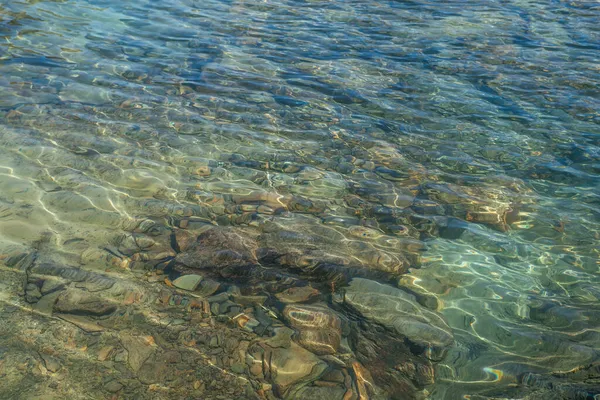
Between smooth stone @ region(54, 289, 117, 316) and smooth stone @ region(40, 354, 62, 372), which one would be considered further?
smooth stone @ region(54, 289, 117, 316)

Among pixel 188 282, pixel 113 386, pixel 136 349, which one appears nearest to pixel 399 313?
pixel 188 282

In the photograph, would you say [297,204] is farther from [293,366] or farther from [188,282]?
[293,366]

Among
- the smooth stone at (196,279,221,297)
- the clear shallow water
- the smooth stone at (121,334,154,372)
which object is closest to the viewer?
the smooth stone at (121,334,154,372)

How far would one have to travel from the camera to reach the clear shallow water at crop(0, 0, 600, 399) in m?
3.14

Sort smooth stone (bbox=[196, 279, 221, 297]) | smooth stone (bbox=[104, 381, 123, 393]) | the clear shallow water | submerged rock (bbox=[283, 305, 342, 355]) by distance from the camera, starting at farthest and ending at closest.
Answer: smooth stone (bbox=[196, 279, 221, 297]) < submerged rock (bbox=[283, 305, 342, 355]) < the clear shallow water < smooth stone (bbox=[104, 381, 123, 393])

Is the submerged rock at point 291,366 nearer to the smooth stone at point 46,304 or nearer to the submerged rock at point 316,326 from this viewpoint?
the submerged rock at point 316,326

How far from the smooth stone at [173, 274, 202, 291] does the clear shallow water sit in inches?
3.9

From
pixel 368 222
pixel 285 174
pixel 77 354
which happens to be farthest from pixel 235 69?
pixel 77 354

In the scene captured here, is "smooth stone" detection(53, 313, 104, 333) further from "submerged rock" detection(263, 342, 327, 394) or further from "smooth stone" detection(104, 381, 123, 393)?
"submerged rock" detection(263, 342, 327, 394)

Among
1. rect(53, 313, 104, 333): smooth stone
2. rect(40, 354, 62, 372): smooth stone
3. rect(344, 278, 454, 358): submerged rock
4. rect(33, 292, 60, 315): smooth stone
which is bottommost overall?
rect(53, 313, 104, 333): smooth stone

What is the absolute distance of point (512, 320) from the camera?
365 cm

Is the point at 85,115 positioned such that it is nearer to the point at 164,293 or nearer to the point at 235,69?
the point at 235,69

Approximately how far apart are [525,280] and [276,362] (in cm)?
223

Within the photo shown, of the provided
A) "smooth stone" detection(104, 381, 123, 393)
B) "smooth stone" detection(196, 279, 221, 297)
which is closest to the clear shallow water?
"smooth stone" detection(104, 381, 123, 393)
